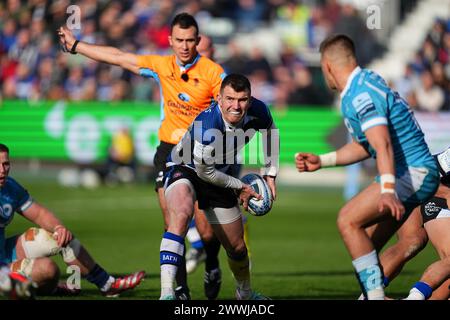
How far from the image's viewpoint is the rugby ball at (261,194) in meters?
9.23

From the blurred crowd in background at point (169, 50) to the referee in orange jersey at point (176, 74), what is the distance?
14561 mm

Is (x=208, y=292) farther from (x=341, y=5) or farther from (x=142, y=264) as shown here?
(x=341, y=5)

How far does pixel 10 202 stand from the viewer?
30.7 feet

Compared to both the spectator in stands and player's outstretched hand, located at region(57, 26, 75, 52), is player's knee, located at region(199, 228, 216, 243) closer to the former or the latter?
player's outstretched hand, located at region(57, 26, 75, 52)

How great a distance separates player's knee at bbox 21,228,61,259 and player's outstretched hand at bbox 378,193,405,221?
3.40m

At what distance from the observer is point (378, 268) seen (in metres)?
7.70

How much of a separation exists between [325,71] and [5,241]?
12.5ft

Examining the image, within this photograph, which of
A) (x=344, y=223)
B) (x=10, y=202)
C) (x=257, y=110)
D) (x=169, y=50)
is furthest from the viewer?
(x=169, y=50)

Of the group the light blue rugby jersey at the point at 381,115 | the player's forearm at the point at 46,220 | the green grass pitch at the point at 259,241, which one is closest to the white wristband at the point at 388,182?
the light blue rugby jersey at the point at 381,115

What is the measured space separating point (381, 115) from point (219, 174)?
215 cm

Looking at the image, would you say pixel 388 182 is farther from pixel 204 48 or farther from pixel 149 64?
pixel 204 48

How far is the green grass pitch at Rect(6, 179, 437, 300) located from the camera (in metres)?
11.2

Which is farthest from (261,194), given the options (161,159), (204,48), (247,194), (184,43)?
(204,48)

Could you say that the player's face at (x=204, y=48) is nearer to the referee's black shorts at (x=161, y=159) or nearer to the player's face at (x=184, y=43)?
the player's face at (x=184, y=43)
